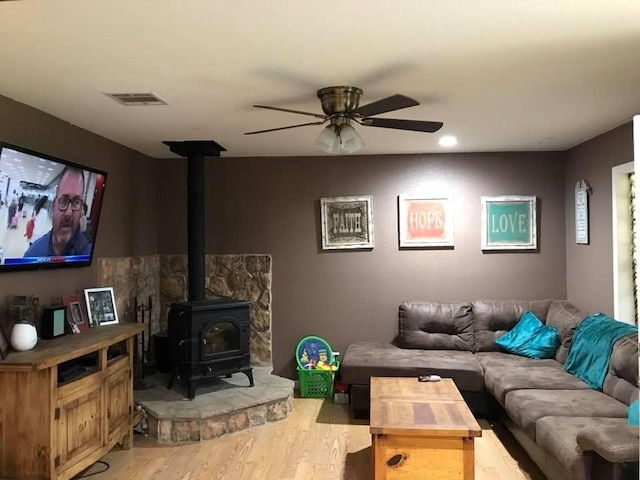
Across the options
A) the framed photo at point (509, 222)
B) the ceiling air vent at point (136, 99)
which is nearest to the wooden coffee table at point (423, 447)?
the ceiling air vent at point (136, 99)

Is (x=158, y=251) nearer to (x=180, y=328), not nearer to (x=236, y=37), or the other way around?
(x=180, y=328)

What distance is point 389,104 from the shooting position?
2.92 meters

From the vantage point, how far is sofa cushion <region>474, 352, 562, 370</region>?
14.9 ft

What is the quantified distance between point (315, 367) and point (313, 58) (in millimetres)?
3535

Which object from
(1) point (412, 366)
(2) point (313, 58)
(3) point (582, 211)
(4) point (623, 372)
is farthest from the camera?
(3) point (582, 211)

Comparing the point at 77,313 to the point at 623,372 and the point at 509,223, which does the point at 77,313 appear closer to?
the point at 623,372

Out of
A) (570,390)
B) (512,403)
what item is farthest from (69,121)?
(570,390)

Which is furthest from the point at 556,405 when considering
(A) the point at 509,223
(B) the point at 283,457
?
(A) the point at 509,223

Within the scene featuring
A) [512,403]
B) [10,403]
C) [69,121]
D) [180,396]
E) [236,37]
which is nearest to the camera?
[236,37]

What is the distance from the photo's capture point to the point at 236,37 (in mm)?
2436

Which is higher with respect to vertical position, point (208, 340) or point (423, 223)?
point (423, 223)

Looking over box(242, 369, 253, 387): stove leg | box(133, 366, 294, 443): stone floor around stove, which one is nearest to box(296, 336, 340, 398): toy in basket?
box(133, 366, 294, 443): stone floor around stove

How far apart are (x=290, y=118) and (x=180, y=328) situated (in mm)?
1969

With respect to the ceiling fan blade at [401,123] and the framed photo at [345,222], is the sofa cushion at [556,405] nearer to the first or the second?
the ceiling fan blade at [401,123]
